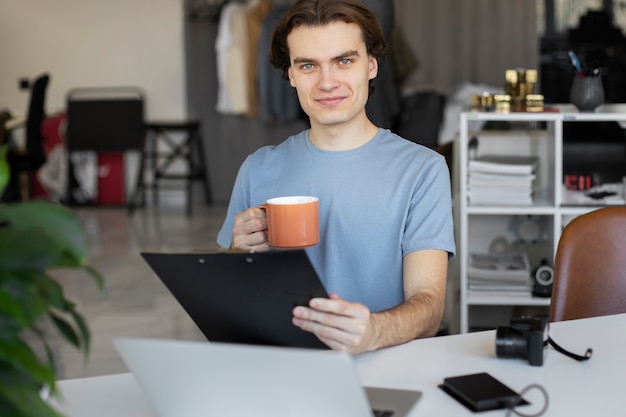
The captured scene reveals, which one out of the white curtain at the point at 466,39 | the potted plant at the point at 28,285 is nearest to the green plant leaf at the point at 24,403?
the potted plant at the point at 28,285

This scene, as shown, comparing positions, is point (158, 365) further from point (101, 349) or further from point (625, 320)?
point (101, 349)

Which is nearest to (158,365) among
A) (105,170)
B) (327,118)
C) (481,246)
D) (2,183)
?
(2,183)

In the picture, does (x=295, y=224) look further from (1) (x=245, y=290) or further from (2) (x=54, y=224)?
(2) (x=54, y=224)

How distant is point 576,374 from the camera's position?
1334 millimetres

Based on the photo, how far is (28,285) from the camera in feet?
2.43

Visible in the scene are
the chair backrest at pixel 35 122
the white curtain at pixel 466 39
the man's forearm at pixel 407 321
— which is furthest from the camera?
the white curtain at pixel 466 39

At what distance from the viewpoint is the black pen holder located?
11.1 ft

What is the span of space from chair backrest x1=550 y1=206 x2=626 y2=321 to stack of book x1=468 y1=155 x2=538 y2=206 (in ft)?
5.21

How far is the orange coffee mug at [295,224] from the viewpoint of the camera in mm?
1483

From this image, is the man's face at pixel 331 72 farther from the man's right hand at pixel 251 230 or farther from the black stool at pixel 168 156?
the black stool at pixel 168 156

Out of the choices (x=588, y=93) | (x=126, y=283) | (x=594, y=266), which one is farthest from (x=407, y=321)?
(x=126, y=283)

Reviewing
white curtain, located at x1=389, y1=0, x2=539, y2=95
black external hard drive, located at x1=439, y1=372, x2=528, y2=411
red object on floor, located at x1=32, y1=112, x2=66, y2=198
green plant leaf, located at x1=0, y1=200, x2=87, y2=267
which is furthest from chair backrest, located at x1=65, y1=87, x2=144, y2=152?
green plant leaf, located at x1=0, y1=200, x2=87, y2=267

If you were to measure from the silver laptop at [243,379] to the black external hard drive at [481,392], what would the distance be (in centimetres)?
24

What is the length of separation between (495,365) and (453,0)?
6707 millimetres
